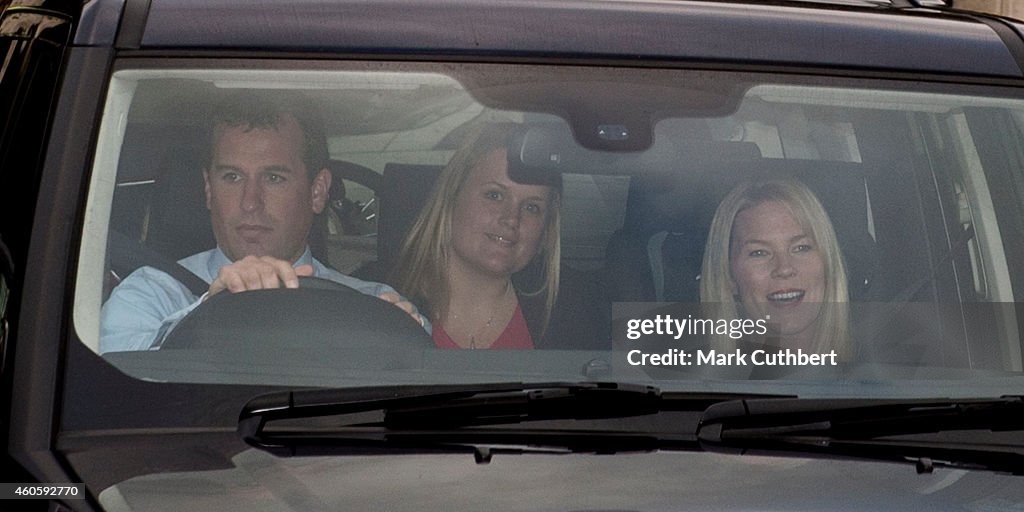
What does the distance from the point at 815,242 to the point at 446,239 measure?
0.65 metres

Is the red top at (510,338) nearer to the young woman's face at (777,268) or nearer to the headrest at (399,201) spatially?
the headrest at (399,201)

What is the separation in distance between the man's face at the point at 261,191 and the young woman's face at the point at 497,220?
25 centimetres

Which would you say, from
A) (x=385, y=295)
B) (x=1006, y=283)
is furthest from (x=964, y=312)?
(x=385, y=295)

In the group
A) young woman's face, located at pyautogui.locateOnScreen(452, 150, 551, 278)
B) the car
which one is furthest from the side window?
young woman's face, located at pyautogui.locateOnScreen(452, 150, 551, 278)

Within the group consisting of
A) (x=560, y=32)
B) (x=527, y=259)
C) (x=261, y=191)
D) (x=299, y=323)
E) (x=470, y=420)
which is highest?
(x=560, y=32)

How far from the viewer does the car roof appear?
2830mm

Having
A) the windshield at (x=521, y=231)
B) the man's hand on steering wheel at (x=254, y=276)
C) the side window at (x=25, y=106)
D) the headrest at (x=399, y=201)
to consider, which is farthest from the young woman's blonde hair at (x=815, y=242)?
the side window at (x=25, y=106)

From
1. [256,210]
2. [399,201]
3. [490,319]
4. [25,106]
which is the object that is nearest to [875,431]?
[490,319]

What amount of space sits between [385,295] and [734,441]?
65 cm

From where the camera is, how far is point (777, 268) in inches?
118

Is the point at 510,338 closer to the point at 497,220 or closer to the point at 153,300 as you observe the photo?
the point at 497,220

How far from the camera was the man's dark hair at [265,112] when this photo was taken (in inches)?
113

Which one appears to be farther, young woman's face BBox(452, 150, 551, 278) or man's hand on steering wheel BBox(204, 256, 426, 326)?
young woman's face BBox(452, 150, 551, 278)

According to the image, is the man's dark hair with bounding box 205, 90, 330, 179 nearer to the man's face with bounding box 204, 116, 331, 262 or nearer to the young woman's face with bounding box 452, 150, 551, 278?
→ the man's face with bounding box 204, 116, 331, 262
